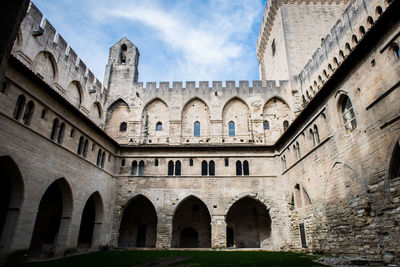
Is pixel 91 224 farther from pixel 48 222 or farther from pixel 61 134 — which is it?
Answer: pixel 61 134

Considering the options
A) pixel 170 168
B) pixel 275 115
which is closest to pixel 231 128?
pixel 275 115

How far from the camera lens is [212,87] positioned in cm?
2516

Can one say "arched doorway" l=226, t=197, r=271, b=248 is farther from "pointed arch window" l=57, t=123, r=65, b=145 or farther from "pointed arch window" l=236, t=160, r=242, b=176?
"pointed arch window" l=57, t=123, r=65, b=145

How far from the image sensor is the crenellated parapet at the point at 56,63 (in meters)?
15.4

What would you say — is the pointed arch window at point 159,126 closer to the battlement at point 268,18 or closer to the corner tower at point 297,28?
the corner tower at point 297,28

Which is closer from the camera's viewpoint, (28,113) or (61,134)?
(28,113)

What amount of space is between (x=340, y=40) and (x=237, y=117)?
10160mm

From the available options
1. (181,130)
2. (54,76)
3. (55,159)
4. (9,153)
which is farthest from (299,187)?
(54,76)

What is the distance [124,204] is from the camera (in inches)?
791

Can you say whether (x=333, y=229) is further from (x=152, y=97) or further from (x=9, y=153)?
(x=152, y=97)

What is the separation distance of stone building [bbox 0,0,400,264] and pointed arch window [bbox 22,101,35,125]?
5 cm

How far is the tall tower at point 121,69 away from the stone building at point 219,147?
0.40 ft

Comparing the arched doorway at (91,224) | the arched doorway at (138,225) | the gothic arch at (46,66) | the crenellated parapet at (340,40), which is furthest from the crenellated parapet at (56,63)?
the crenellated parapet at (340,40)

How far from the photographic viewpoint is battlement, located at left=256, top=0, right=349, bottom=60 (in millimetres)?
27312
